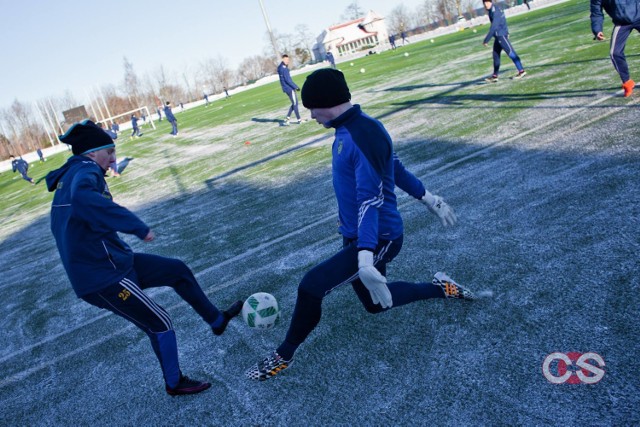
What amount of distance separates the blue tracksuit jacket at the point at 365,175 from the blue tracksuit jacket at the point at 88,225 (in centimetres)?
150

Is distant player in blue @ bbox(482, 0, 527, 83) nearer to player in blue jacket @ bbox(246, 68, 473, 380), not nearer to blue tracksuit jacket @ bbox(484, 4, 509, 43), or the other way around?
blue tracksuit jacket @ bbox(484, 4, 509, 43)

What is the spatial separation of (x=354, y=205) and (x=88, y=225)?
199cm

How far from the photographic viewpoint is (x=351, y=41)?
402ft

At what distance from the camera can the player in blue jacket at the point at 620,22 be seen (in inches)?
297

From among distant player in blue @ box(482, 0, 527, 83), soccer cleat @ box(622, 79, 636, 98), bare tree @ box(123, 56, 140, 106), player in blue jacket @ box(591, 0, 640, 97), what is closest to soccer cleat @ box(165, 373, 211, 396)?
player in blue jacket @ box(591, 0, 640, 97)

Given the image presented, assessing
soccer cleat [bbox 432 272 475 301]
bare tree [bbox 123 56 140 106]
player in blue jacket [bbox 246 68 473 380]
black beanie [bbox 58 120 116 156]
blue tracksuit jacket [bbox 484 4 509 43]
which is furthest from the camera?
bare tree [bbox 123 56 140 106]

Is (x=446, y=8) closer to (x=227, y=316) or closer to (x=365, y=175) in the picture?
(x=227, y=316)

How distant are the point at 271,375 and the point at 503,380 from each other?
1719 millimetres

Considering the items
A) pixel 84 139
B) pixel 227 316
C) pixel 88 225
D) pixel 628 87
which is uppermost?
pixel 84 139

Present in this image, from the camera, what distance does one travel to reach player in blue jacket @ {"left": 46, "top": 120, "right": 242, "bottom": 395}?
3.34 metres
